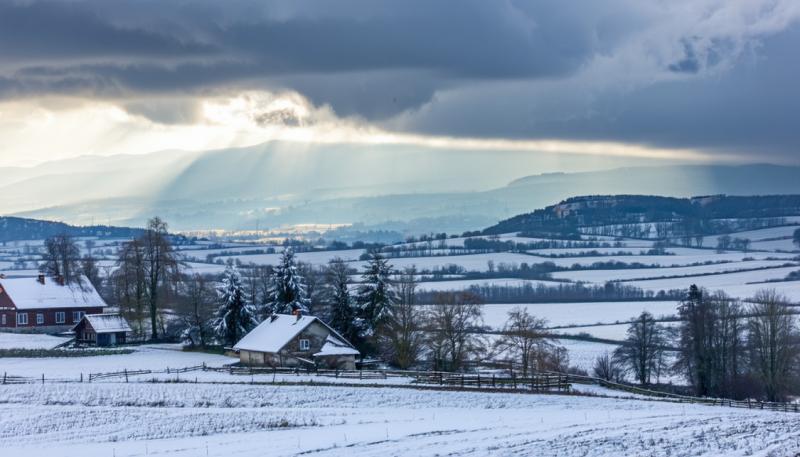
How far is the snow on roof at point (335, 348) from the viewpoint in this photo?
235 ft

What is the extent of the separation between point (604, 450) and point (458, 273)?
132 meters

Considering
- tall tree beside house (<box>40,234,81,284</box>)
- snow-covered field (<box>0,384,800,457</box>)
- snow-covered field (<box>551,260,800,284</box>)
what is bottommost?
snow-covered field (<box>0,384,800,457</box>)

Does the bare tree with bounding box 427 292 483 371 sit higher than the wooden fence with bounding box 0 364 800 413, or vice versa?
the bare tree with bounding box 427 292 483 371

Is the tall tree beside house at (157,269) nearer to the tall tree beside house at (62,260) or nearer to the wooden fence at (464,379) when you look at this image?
the tall tree beside house at (62,260)

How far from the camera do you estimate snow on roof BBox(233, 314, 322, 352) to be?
71.7m

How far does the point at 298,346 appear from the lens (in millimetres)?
71750

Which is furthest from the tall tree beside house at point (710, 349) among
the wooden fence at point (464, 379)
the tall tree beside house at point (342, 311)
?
the tall tree beside house at point (342, 311)

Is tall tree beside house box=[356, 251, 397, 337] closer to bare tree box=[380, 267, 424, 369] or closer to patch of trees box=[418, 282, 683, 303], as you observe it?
bare tree box=[380, 267, 424, 369]

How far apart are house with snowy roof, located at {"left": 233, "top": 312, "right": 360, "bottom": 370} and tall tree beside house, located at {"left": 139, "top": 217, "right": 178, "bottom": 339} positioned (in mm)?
16025

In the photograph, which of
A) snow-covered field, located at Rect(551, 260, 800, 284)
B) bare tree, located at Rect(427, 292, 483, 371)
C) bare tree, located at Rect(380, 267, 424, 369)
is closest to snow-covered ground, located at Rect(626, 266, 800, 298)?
snow-covered field, located at Rect(551, 260, 800, 284)

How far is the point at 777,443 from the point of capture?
34.9m

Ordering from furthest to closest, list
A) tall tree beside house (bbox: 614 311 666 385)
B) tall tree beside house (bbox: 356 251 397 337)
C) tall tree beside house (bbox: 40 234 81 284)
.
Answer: tall tree beside house (bbox: 40 234 81 284)
tall tree beside house (bbox: 356 251 397 337)
tall tree beside house (bbox: 614 311 666 385)

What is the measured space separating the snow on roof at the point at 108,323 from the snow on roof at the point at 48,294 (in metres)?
9.90

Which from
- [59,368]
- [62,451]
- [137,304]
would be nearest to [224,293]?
[137,304]
